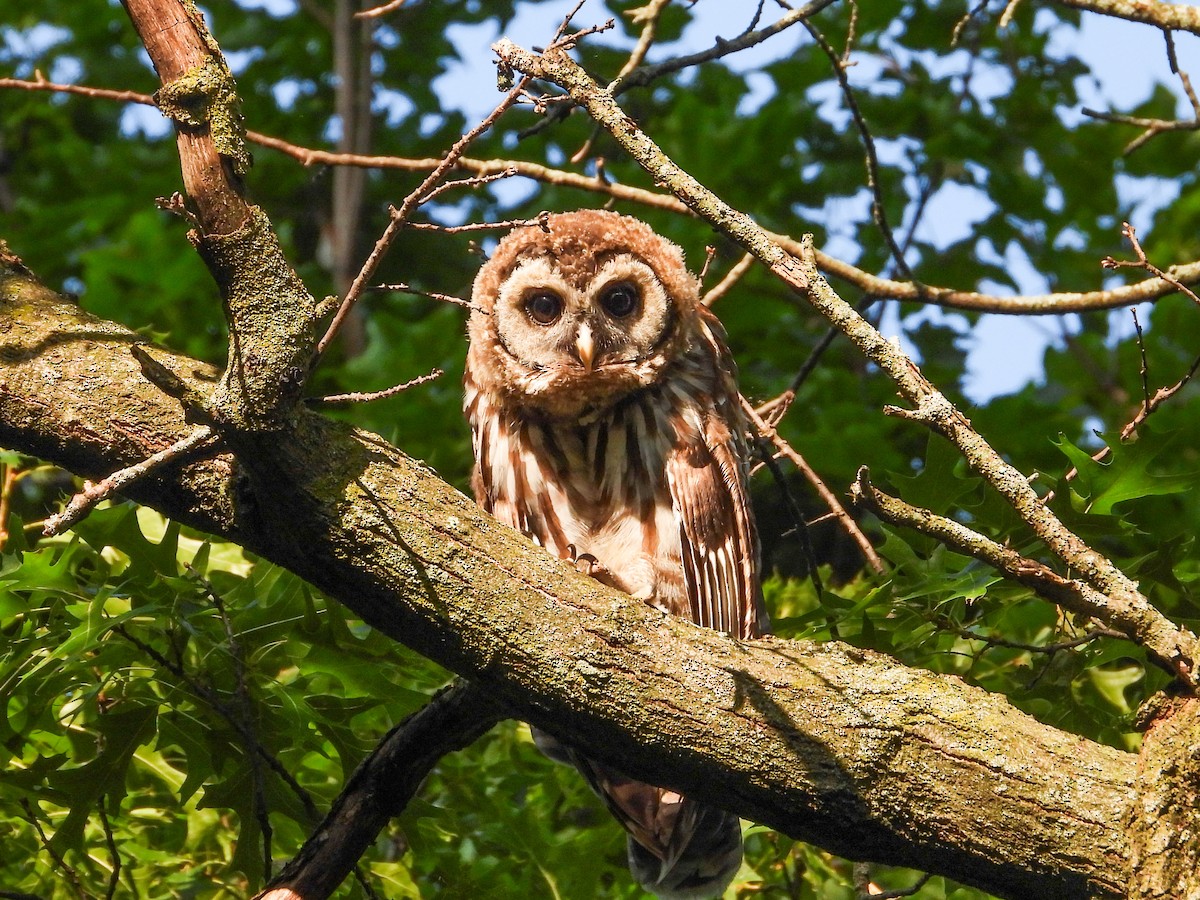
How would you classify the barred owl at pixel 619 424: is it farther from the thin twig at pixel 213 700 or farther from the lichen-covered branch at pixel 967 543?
the lichen-covered branch at pixel 967 543

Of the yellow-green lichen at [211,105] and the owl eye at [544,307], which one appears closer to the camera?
the yellow-green lichen at [211,105]

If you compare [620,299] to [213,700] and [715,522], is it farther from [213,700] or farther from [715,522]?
A: [213,700]

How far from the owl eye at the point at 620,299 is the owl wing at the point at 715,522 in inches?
17.9

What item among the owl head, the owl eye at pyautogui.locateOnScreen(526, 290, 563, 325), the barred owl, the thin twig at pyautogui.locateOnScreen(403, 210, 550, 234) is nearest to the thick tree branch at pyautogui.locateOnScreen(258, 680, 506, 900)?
the barred owl

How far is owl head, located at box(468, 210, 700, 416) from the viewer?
4.43 m

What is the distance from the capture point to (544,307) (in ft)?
15.3

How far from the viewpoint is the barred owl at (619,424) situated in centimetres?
427

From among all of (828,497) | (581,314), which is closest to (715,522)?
(828,497)

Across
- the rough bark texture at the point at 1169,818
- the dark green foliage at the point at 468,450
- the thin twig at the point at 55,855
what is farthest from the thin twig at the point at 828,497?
the thin twig at the point at 55,855

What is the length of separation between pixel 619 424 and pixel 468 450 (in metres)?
1.73

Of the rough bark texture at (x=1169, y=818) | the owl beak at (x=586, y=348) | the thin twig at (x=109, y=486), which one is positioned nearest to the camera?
the thin twig at (x=109, y=486)

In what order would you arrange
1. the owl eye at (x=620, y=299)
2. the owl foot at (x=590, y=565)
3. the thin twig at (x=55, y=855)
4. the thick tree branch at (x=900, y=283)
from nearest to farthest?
1. the thin twig at (x=55, y=855)
2. the thick tree branch at (x=900, y=283)
3. the owl foot at (x=590, y=565)
4. the owl eye at (x=620, y=299)

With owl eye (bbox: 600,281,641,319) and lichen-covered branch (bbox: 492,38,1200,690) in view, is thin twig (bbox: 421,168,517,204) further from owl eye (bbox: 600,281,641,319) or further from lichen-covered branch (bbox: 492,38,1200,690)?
owl eye (bbox: 600,281,641,319)

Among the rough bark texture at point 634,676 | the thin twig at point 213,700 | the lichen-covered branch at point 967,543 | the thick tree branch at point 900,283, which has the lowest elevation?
the thin twig at point 213,700
